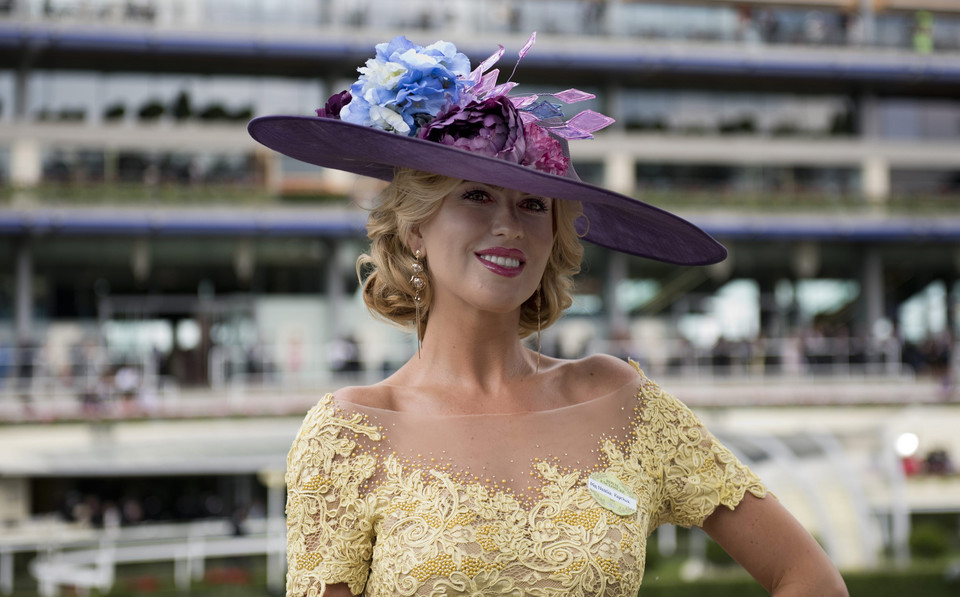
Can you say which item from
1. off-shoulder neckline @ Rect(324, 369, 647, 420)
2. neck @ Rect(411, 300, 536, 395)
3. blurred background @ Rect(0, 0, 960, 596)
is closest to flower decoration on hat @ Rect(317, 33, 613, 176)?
neck @ Rect(411, 300, 536, 395)

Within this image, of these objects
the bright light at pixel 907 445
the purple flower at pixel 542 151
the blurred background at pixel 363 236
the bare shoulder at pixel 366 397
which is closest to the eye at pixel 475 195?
the purple flower at pixel 542 151

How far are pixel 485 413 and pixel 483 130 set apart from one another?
0.54m

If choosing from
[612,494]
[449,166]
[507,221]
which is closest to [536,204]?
[507,221]

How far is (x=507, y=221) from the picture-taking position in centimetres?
202

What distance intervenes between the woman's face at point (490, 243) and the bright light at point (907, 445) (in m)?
15.5

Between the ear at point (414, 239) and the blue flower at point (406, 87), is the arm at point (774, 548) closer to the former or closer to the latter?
the ear at point (414, 239)

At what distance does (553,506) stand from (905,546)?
12659 mm

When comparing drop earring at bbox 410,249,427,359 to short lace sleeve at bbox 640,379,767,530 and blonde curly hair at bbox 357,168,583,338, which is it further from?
short lace sleeve at bbox 640,379,767,530

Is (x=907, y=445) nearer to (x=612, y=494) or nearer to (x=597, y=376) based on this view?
(x=597, y=376)

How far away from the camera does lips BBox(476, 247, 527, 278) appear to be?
2021 mm

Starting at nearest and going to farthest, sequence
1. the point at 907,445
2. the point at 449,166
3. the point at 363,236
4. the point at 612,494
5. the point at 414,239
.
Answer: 1. the point at 449,166
2. the point at 612,494
3. the point at 414,239
4. the point at 907,445
5. the point at 363,236

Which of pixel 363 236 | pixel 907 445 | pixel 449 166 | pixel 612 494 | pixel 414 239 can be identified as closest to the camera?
pixel 449 166

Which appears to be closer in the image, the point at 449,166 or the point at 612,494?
the point at 449,166

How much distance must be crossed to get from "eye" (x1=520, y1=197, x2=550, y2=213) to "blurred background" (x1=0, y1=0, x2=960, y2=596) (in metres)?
13.5
